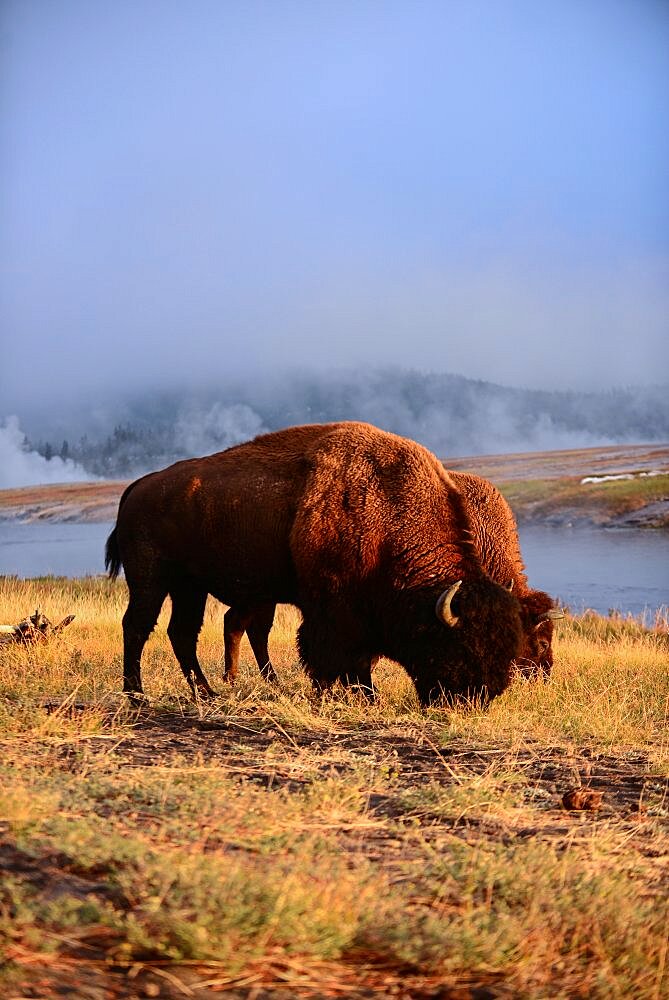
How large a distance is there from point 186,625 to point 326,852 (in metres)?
5.44

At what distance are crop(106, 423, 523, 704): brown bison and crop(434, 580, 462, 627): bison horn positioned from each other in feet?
0.04

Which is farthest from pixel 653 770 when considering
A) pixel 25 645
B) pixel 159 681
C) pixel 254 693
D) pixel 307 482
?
pixel 25 645

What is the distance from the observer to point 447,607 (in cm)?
697

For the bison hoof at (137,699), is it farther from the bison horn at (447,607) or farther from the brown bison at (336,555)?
the bison horn at (447,607)

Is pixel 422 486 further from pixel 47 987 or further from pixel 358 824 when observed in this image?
pixel 47 987

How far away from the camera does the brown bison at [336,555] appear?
7125 mm

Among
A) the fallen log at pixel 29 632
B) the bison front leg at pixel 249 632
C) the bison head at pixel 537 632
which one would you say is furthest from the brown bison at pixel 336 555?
the fallen log at pixel 29 632

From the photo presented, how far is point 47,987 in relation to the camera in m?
2.48

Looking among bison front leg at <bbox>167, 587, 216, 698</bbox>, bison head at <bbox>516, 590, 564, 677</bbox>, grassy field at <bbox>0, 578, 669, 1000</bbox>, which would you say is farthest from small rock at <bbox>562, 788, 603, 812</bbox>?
bison front leg at <bbox>167, 587, 216, 698</bbox>

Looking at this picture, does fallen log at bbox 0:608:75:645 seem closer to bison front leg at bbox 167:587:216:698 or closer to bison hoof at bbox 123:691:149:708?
bison front leg at bbox 167:587:216:698

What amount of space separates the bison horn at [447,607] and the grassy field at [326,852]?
0.62m

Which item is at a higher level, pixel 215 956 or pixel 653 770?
pixel 215 956

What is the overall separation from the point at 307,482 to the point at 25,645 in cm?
361

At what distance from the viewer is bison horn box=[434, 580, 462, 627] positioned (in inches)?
275
